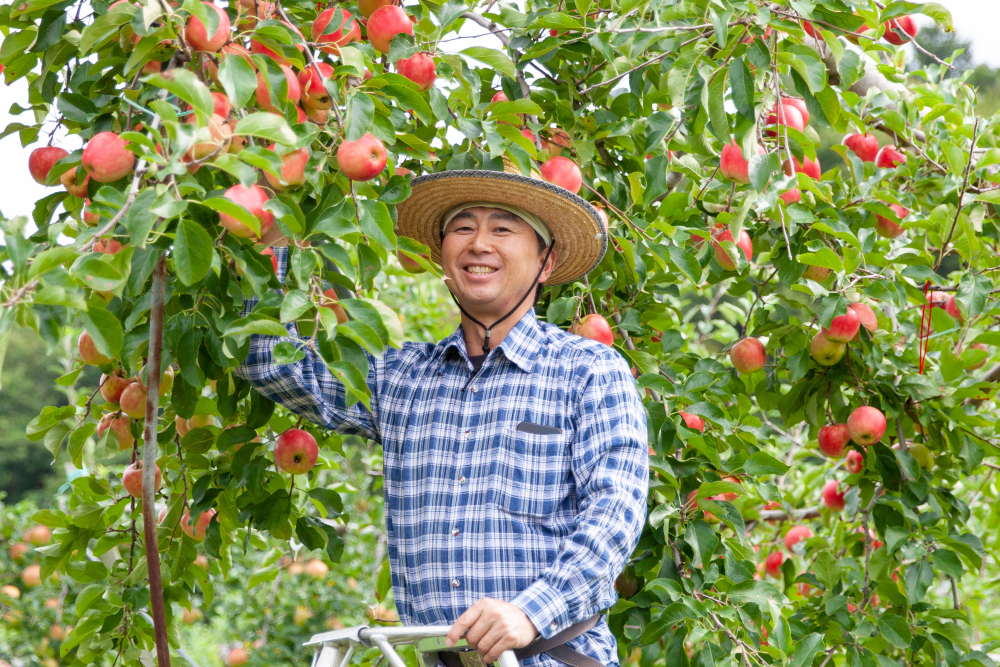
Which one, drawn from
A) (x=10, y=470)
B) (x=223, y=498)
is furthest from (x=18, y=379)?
(x=223, y=498)

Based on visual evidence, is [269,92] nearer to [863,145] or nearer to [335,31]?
[335,31]

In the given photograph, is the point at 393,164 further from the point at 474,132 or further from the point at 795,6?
the point at 795,6

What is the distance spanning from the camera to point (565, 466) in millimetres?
1558

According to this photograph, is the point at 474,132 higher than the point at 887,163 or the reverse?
higher

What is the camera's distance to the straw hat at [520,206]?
1.77 metres

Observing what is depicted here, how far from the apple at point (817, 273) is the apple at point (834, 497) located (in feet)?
3.01

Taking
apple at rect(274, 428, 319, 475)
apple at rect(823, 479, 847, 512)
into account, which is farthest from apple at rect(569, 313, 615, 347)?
apple at rect(823, 479, 847, 512)

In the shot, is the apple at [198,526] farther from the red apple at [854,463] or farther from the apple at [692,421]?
the red apple at [854,463]

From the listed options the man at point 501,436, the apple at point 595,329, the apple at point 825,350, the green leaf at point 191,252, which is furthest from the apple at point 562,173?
the green leaf at point 191,252

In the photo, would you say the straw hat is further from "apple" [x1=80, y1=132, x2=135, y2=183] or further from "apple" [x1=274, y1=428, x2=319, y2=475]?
"apple" [x1=80, y1=132, x2=135, y2=183]

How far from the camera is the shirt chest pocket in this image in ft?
5.02

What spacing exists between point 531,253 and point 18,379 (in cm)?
1626

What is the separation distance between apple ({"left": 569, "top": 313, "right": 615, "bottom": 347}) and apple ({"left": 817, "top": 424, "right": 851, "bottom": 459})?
715 mm

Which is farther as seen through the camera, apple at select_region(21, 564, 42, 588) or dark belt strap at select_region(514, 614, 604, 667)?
apple at select_region(21, 564, 42, 588)
